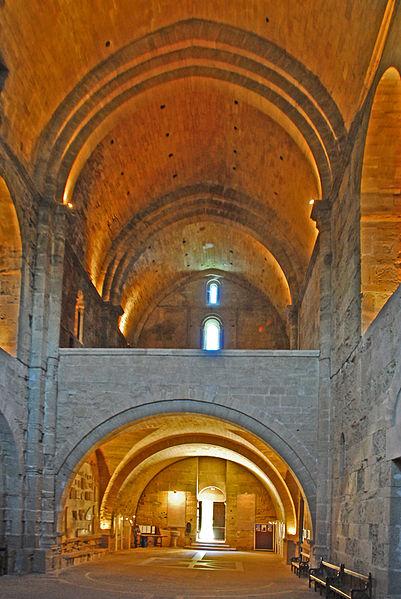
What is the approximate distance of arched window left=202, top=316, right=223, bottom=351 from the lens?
3081 cm

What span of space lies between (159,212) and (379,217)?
40.0 feet

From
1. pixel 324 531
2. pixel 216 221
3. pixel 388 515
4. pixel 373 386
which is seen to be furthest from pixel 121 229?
pixel 388 515

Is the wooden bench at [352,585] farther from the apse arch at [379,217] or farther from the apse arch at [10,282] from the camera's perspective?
the apse arch at [10,282]

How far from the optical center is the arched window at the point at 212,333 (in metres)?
30.8

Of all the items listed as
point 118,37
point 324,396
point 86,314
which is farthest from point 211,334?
point 118,37

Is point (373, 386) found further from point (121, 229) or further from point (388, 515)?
point (121, 229)

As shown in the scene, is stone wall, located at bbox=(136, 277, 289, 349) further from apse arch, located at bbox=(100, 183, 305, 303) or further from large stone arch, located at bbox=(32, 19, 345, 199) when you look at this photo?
large stone arch, located at bbox=(32, 19, 345, 199)

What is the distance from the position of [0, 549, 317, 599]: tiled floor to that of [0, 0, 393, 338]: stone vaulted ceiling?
8.02m

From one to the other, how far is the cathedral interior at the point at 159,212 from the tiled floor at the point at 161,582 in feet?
2.77

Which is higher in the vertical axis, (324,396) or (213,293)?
(213,293)

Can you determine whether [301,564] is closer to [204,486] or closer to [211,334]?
[211,334]

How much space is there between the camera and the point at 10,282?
16266mm

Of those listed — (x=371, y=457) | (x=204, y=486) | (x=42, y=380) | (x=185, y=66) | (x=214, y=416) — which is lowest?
(x=204, y=486)

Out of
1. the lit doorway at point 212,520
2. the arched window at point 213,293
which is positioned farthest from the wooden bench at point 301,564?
the lit doorway at point 212,520
